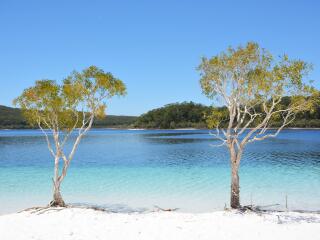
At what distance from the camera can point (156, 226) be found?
42.5ft

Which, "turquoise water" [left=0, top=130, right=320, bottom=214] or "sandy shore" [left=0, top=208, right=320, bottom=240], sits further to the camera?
"turquoise water" [left=0, top=130, right=320, bottom=214]

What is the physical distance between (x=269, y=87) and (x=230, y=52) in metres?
2.62

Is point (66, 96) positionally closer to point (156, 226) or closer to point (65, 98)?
point (65, 98)

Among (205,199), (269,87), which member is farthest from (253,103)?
(205,199)

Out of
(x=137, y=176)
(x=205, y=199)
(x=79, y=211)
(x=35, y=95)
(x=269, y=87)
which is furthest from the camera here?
(x=137, y=176)

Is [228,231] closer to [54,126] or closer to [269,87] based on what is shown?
[269,87]

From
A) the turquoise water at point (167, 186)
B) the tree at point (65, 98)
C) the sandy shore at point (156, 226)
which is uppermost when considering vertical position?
the tree at point (65, 98)

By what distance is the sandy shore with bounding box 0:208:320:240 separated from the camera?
11.9 m

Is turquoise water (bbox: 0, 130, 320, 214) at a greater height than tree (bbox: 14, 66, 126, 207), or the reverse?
tree (bbox: 14, 66, 126, 207)

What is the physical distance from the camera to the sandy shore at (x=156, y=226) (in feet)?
39.1

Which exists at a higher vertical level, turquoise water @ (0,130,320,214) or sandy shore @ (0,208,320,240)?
sandy shore @ (0,208,320,240)

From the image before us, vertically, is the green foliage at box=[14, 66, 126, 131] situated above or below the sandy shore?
above

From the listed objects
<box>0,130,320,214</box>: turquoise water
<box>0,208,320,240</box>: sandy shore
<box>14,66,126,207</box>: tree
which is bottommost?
<box>0,130,320,214</box>: turquoise water

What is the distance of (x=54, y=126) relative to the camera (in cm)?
1753
